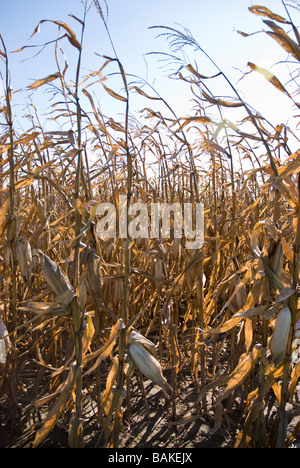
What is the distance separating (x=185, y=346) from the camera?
1966mm

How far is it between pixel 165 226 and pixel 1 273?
2.58ft

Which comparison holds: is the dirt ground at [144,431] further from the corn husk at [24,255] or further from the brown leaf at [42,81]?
the brown leaf at [42,81]

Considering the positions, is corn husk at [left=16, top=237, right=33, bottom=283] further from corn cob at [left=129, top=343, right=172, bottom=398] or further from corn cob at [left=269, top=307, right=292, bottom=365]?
corn cob at [left=269, top=307, right=292, bottom=365]

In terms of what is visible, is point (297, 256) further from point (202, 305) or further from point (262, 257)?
point (202, 305)

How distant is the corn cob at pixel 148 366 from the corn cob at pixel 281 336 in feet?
0.94

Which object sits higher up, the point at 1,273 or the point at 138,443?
the point at 1,273

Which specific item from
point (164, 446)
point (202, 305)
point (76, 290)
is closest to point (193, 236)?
point (202, 305)

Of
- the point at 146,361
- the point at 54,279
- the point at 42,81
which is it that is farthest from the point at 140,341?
the point at 42,81

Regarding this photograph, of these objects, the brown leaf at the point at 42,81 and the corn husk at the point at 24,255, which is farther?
the corn husk at the point at 24,255

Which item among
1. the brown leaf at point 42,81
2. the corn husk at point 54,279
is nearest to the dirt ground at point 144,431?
the corn husk at point 54,279

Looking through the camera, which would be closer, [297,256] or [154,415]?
[297,256]

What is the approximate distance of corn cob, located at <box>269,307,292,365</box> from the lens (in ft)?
3.23

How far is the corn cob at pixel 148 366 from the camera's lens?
970 mm

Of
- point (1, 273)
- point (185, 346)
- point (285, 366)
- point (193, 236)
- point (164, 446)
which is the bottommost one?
point (164, 446)
